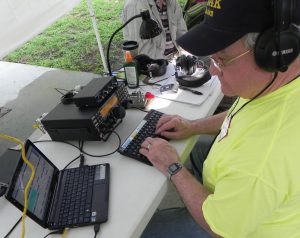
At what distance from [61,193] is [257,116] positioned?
0.67 meters

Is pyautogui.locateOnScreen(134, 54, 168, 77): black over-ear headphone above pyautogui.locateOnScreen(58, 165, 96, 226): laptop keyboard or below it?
above

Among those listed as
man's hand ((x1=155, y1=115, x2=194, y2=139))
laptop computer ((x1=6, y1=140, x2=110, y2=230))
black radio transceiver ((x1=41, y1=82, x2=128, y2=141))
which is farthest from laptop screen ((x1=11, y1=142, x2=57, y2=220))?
man's hand ((x1=155, y1=115, x2=194, y2=139))

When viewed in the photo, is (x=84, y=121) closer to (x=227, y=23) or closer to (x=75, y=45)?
(x=227, y=23)

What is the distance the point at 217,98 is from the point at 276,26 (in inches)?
29.0

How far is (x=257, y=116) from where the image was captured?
0.77 m

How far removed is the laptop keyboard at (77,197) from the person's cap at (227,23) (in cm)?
56

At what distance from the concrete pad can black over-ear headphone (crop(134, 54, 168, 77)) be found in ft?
4.92

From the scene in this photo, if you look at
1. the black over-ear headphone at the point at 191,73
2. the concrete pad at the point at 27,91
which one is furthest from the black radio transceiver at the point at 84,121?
the concrete pad at the point at 27,91

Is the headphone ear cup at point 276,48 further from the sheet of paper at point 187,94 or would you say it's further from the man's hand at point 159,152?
the sheet of paper at point 187,94

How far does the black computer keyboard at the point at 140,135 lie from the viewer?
3.49ft

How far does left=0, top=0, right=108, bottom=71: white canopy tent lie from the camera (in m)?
1.84

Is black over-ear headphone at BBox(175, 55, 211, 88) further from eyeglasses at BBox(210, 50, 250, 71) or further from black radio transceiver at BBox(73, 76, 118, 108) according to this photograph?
eyeglasses at BBox(210, 50, 250, 71)

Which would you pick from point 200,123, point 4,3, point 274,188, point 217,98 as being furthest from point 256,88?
point 4,3

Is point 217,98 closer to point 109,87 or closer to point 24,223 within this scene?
point 109,87
